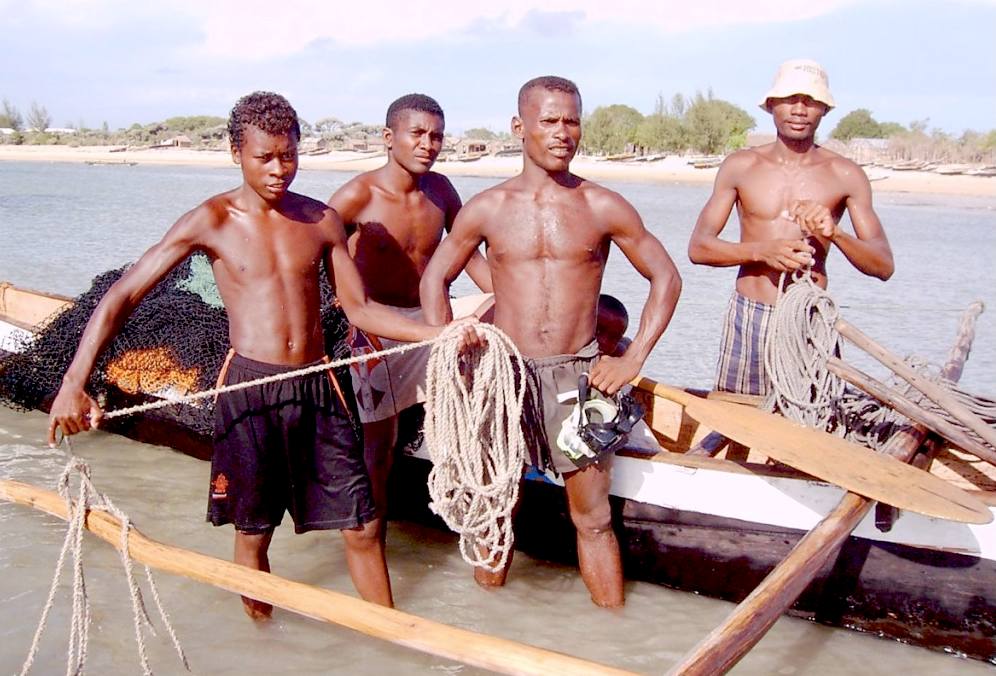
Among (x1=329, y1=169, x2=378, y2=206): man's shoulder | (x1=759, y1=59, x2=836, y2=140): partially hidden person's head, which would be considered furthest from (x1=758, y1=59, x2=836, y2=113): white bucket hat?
(x1=329, y1=169, x2=378, y2=206): man's shoulder

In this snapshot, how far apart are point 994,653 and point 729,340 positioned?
1754mm

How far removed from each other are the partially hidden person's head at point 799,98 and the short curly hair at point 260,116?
7.33 ft

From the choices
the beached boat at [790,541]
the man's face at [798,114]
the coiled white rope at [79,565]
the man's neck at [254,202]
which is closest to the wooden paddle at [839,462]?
the beached boat at [790,541]

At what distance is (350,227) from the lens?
172 inches

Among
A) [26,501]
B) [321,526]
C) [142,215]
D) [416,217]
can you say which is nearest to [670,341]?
[416,217]

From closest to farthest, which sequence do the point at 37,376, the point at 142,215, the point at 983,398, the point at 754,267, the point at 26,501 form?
1. the point at 26,501
2. the point at 983,398
3. the point at 754,267
4. the point at 37,376
5. the point at 142,215

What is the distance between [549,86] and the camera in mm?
3568

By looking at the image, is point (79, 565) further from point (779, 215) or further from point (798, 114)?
point (798, 114)

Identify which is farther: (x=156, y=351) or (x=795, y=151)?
(x=156, y=351)

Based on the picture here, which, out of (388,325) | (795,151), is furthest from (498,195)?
(795,151)

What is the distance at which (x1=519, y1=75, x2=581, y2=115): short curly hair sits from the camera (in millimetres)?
3570

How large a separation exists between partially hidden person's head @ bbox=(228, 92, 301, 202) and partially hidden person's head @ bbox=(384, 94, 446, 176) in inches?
35.5

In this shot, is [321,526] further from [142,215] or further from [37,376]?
[142,215]

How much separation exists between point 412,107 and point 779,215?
5.77 feet
